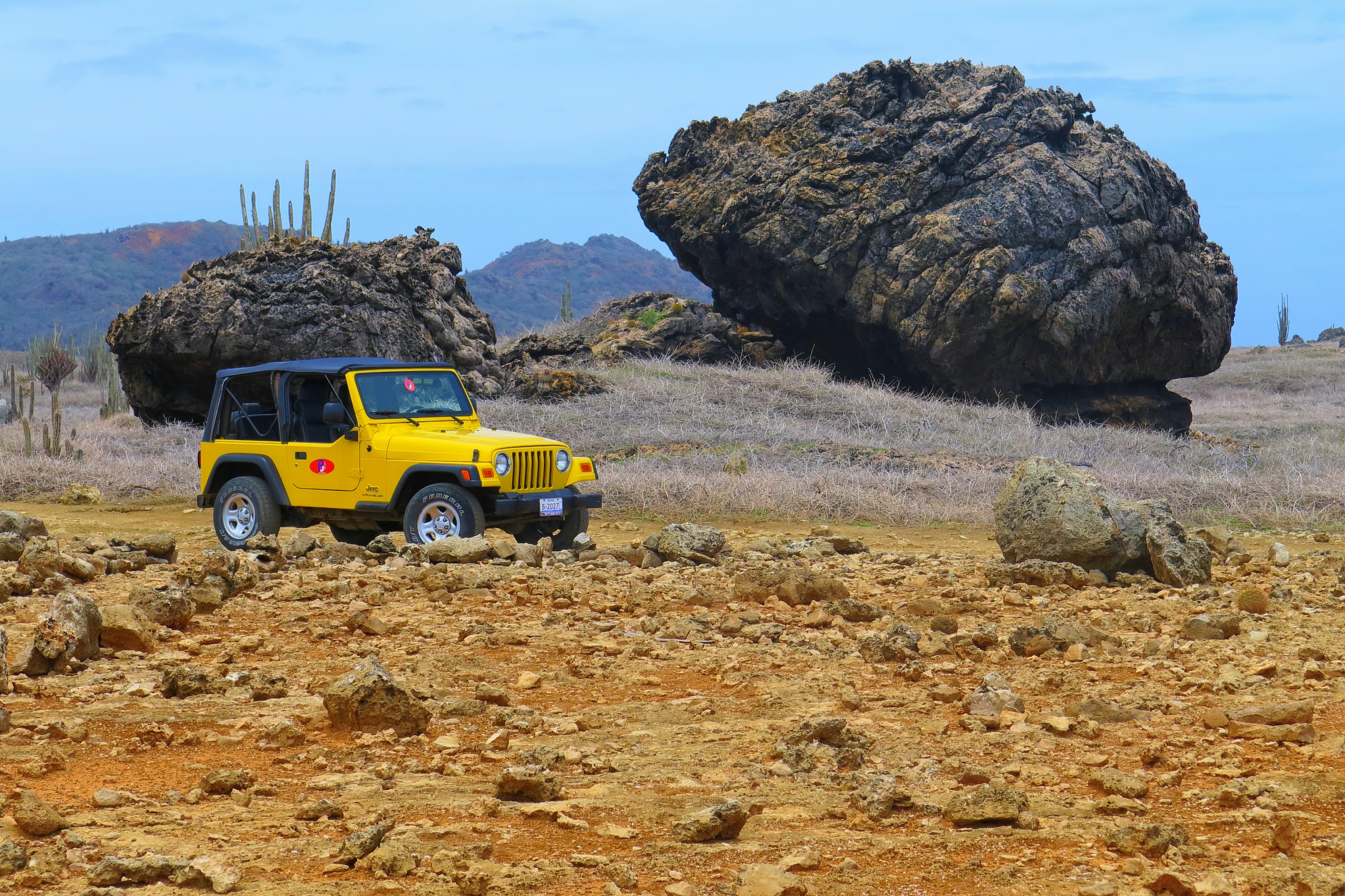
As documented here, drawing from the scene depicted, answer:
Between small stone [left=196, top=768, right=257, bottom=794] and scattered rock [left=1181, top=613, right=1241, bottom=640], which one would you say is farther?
scattered rock [left=1181, top=613, right=1241, bottom=640]

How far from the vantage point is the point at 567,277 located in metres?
146

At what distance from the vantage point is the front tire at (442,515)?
984cm

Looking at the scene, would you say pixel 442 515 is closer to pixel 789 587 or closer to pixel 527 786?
pixel 789 587

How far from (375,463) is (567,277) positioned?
451ft

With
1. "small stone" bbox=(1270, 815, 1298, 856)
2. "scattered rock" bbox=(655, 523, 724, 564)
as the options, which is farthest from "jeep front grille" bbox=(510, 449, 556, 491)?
"small stone" bbox=(1270, 815, 1298, 856)

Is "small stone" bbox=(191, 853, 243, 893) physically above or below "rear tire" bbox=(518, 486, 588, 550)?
below

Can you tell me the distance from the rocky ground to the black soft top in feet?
8.83

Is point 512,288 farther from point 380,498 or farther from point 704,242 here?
point 380,498

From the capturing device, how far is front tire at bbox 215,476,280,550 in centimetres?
1070

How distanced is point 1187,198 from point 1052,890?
28101mm

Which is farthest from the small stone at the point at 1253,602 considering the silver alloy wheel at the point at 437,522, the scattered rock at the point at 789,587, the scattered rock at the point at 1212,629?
the silver alloy wheel at the point at 437,522

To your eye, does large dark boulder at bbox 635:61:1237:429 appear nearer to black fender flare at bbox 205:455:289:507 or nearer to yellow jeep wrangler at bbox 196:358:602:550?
yellow jeep wrangler at bbox 196:358:602:550

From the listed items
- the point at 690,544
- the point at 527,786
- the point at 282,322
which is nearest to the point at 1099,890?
the point at 527,786

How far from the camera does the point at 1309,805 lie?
3705 mm
